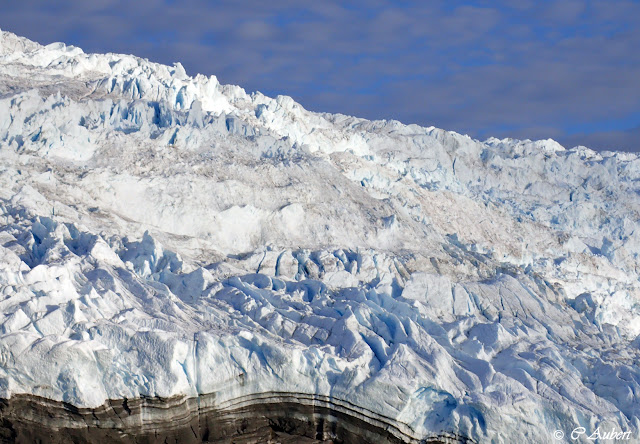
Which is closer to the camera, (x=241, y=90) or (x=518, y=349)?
(x=518, y=349)

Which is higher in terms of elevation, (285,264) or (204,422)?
(285,264)

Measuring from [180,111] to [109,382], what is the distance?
73.0ft

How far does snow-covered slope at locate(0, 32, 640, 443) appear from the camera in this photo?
65.9 feet

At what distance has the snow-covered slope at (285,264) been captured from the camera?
65.9 ft

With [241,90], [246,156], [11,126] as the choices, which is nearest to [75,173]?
[11,126]

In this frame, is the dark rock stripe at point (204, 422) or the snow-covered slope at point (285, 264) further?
the snow-covered slope at point (285, 264)

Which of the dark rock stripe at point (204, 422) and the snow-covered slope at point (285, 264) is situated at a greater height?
the snow-covered slope at point (285, 264)

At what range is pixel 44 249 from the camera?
24.5 meters

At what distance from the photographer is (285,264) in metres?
31.0

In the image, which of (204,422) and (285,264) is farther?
(285,264)

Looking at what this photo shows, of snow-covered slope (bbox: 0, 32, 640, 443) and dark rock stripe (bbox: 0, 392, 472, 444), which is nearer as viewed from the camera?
dark rock stripe (bbox: 0, 392, 472, 444)

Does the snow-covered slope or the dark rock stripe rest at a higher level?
the snow-covered slope

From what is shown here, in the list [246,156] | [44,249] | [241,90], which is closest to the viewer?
[44,249]

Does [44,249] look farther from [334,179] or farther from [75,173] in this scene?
[334,179]
